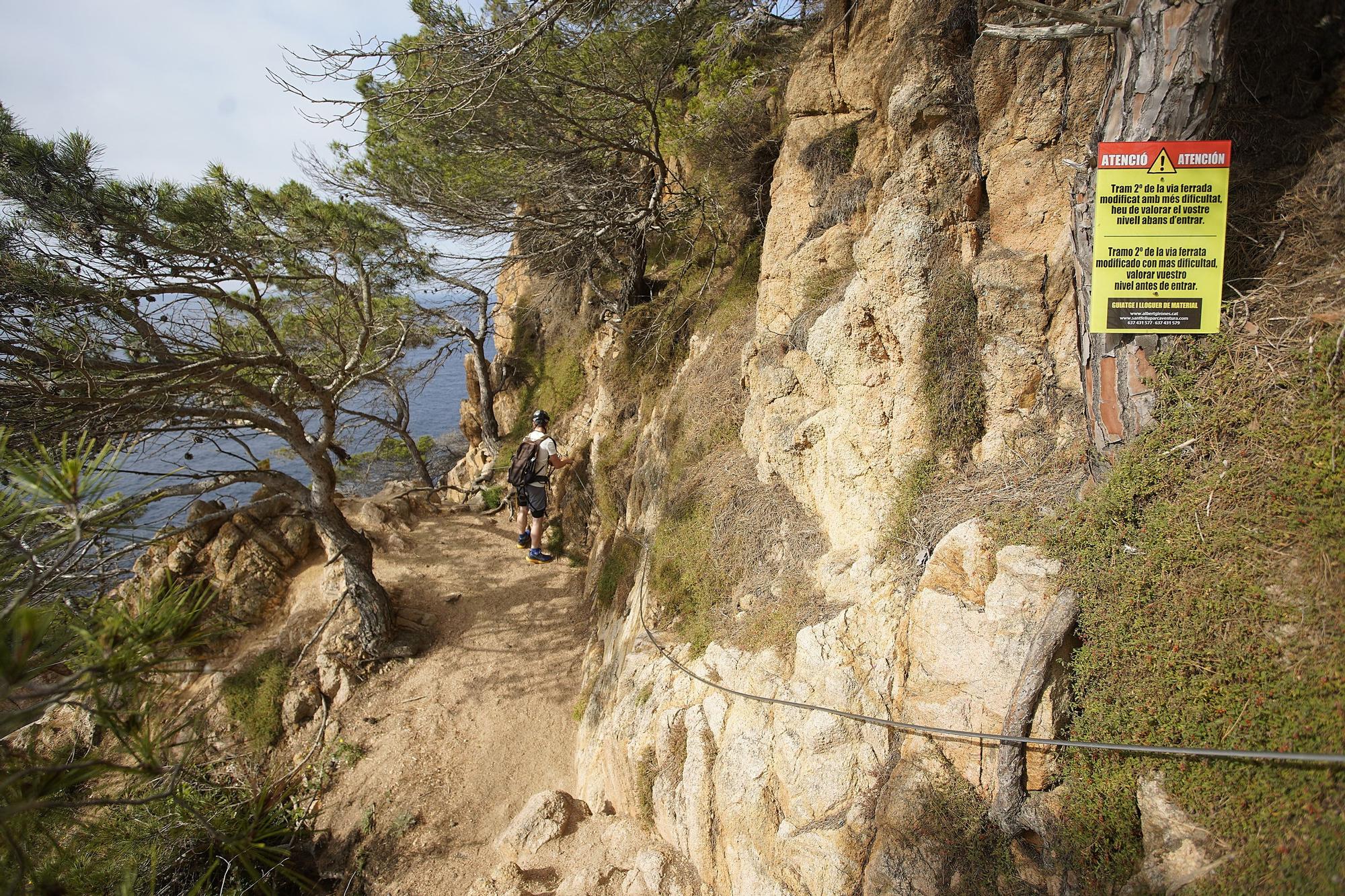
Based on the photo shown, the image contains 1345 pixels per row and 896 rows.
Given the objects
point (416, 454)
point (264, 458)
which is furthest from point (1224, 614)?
point (264, 458)

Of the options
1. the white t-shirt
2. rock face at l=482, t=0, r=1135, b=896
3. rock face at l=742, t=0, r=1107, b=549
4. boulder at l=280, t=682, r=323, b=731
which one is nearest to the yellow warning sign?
rock face at l=482, t=0, r=1135, b=896

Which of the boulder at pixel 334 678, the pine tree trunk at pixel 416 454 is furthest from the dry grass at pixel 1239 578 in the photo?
the pine tree trunk at pixel 416 454

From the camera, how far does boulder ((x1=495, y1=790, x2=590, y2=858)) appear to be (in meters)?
5.29

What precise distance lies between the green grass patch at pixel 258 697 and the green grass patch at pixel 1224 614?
7602mm

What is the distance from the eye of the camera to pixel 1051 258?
154 inches

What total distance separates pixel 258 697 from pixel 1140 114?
365 inches

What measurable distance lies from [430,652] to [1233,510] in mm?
7836

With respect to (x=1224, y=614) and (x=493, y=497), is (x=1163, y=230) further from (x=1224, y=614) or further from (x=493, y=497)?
(x=493, y=497)

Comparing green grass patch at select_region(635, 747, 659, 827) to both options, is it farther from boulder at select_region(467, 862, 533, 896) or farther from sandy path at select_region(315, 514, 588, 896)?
sandy path at select_region(315, 514, 588, 896)

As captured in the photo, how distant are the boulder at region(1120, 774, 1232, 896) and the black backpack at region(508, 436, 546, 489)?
700cm

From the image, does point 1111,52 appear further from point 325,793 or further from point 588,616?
point 325,793

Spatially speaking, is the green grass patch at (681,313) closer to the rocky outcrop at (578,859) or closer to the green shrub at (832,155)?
the green shrub at (832,155)

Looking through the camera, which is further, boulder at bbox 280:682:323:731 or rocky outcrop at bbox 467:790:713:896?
boulder at bbox 280:682:323:731

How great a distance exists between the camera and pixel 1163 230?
3.02m
